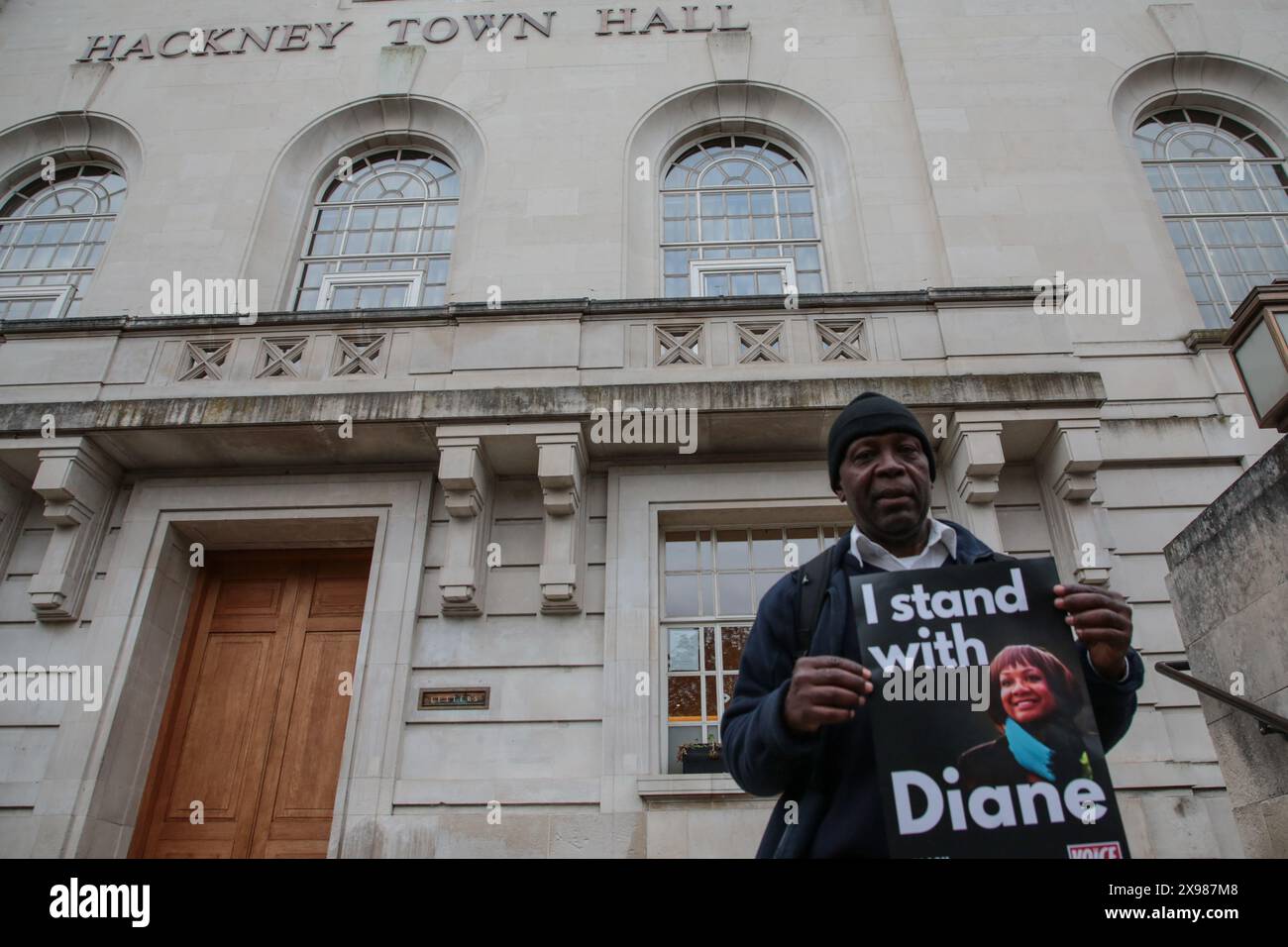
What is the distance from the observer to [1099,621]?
7.86ft

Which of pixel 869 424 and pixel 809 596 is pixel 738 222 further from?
pixel 809 596

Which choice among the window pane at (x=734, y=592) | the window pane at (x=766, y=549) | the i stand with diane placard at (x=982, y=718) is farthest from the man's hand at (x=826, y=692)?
the window pane at (x=766, y=549)

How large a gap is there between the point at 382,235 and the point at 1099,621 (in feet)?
37.2

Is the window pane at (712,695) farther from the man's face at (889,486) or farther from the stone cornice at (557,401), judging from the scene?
the man's face at (889,486)

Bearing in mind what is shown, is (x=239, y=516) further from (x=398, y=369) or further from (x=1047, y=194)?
(x=1047, y=194)

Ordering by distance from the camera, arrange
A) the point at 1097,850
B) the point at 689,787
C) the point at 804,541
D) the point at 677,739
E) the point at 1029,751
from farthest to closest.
A: the point at 804,541
the point at 677,739
the point at 689,787
the point at 1029,751
the point at 1097,850

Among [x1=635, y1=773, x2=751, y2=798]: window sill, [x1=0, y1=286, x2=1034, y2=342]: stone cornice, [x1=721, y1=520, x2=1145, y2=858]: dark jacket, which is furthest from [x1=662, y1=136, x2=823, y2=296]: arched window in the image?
[x1=721, y1=520, x2=1145, y2=858]: dark jacket

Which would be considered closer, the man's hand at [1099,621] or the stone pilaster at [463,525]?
the man's hand at [1099,621]

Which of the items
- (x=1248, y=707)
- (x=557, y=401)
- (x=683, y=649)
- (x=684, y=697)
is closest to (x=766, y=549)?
(x=683, y=649)

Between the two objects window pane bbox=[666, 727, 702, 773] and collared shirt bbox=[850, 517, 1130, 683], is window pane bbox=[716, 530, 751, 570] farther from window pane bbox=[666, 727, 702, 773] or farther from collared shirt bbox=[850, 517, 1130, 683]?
collared shirt bbox=[850, 517, 1130, 683]

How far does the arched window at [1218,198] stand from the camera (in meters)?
10.5

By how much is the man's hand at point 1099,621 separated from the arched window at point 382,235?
9631 mm

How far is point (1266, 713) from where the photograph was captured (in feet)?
14.8
